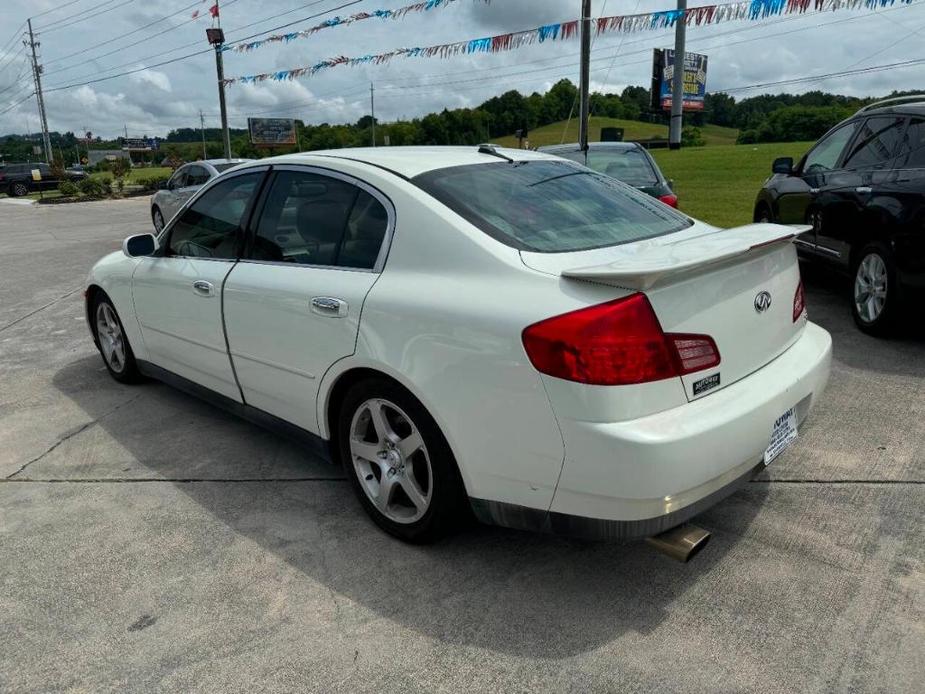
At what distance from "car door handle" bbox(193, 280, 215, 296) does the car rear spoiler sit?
2.07 meters

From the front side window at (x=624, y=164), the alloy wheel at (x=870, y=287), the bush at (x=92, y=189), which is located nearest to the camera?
the alloy wheel at (x=870, y=287)

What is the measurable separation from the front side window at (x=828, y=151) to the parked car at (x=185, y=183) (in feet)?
33.1

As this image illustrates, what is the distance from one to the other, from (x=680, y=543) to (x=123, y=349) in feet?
13.1

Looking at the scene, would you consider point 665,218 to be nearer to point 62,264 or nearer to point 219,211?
point 219,211

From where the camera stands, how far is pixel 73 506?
3422 millimetres

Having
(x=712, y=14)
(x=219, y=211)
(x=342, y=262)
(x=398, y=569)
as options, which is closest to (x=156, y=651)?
(x=398, y=569)

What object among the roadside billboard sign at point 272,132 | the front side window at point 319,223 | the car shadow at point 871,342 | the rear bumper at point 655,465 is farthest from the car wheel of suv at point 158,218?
the roadside billboard sign at point 272,132

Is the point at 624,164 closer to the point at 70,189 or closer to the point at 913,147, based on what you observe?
the point at 913,147

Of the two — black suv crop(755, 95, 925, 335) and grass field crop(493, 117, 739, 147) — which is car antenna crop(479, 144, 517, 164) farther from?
grass field crop(493, 117, 739, 147)

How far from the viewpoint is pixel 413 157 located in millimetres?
3252

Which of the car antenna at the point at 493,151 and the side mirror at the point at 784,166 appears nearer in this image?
the car antenna at the point at 493,151

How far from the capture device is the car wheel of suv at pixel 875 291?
16.8 feet

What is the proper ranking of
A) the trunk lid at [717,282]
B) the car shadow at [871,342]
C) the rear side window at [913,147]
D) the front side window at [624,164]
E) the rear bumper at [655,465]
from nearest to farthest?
the rear bumper at [655,465], the trunk lid at [717,282], the car shadow at [871,342], the rear side window at [913,147], the front side window at [624,164]

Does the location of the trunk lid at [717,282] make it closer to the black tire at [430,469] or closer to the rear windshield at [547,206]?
the rear windshield at [547,206]
